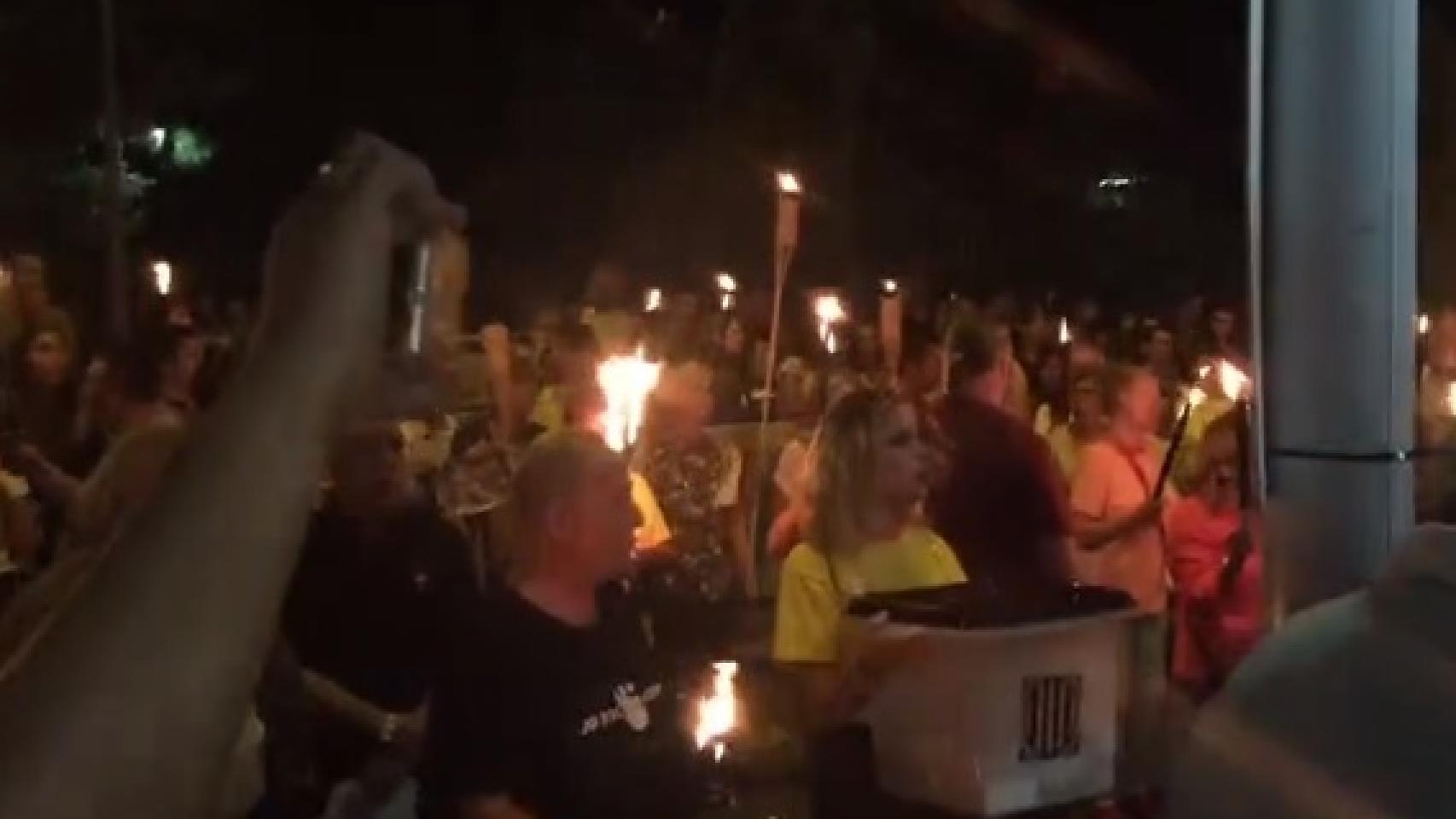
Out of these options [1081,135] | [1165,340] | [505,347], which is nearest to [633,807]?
[505,347]

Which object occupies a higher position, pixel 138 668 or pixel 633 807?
pixel 138 668

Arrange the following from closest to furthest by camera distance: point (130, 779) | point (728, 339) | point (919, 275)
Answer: point (130, 779) → point (728, 339) → point (919, 275)

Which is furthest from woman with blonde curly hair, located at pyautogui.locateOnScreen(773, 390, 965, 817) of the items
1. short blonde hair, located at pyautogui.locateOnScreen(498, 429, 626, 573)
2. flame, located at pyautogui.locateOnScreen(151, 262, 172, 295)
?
flame, located at pyautogui.locateOnScreen(151, 262, 172, 295)

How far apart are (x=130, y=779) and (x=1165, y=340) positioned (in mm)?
11050

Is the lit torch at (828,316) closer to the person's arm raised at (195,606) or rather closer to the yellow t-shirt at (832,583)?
the yellow t-shirt at (832,583)

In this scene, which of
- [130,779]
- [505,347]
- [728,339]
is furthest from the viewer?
[728,339]

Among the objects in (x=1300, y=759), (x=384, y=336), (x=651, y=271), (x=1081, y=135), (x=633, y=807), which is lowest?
(x=633, y=807)

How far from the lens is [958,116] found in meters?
21.9

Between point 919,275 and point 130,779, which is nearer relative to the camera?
point 130,779

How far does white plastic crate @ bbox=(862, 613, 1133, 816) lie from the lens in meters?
3.83

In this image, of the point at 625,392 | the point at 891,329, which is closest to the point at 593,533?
the point at 625,392

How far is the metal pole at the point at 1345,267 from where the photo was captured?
2695 mm

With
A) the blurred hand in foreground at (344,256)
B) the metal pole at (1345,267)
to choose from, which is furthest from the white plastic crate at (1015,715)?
the blurred hand in foreground at (344,256)

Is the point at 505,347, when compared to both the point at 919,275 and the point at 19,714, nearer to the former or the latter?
the point at 19,714
